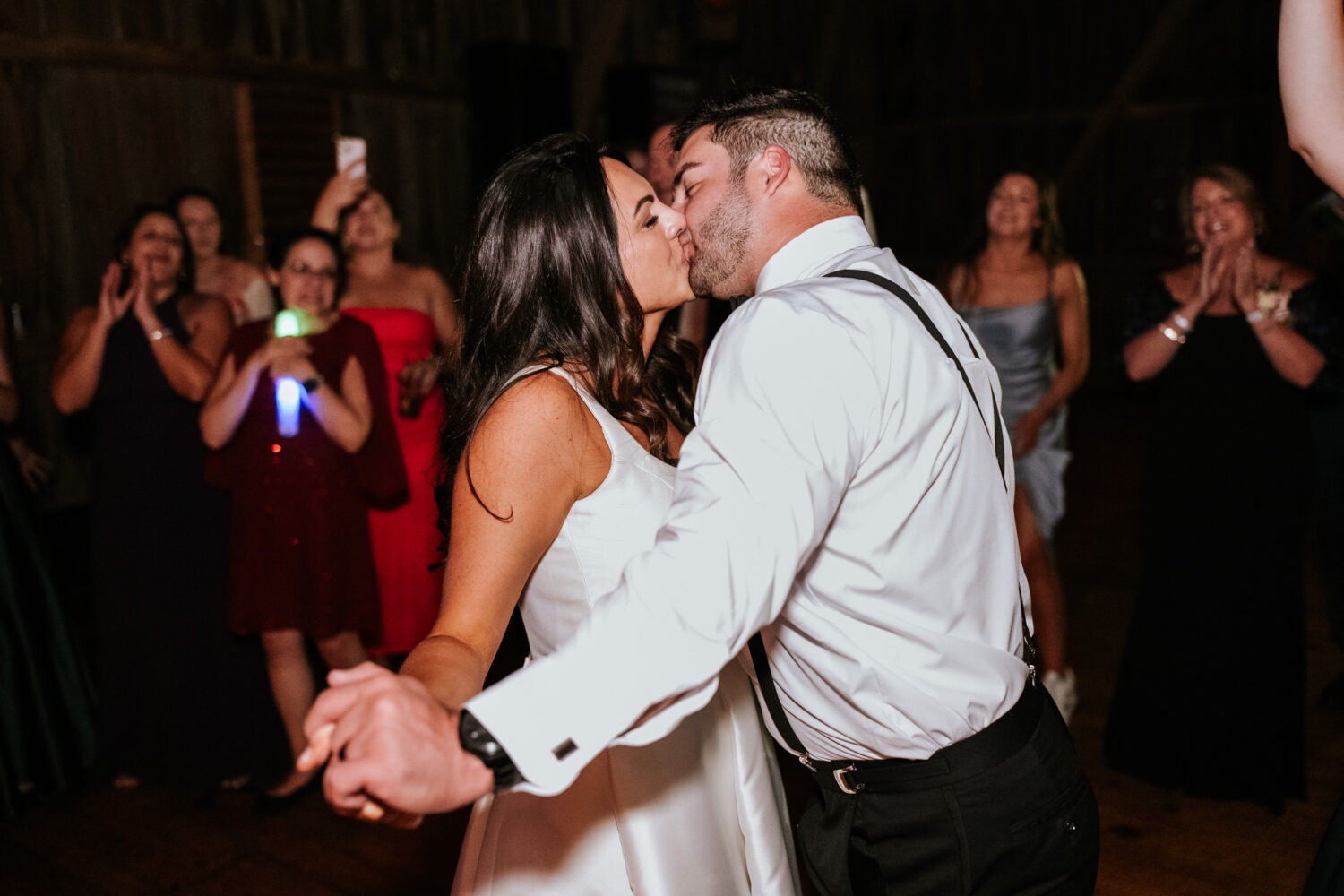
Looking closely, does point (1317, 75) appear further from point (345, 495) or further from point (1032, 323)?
point (345, 495)

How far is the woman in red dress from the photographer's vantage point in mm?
3729

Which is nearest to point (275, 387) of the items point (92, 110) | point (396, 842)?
point (396, 842)

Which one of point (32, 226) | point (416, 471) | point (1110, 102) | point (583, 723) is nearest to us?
point (583, 723)

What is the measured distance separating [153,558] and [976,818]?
2694mm

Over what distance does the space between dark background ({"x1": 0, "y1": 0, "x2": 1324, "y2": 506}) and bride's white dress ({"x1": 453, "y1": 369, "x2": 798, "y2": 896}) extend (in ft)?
1.94

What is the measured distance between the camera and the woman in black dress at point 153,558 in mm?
3150

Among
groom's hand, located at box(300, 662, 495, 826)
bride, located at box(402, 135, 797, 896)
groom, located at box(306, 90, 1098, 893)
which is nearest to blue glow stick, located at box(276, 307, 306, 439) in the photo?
bride, located at box(402, 135, 797, 896)

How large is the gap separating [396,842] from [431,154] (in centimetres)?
504

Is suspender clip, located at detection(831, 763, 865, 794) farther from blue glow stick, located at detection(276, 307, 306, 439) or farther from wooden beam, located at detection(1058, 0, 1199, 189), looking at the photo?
wooden beam, located at detection(1058, 0, 1199, 189)

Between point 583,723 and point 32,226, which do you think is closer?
point 583,723

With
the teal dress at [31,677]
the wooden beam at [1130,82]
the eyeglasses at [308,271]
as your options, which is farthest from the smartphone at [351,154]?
the wooden beam at [1130,82]

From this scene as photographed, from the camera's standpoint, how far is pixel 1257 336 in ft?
8.85

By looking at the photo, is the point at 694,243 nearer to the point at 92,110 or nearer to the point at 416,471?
the point at 416,471

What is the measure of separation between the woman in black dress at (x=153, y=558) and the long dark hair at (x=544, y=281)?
1.89 meters
